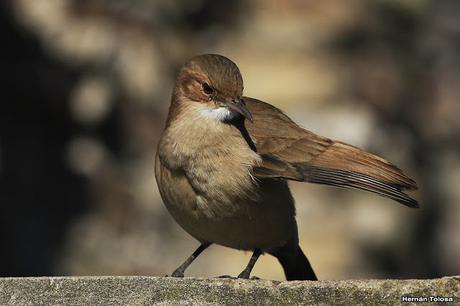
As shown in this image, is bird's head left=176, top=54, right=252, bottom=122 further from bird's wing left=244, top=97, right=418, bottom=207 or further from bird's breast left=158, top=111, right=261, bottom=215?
bird's wing left=244, top=97, right=418, bottom=207

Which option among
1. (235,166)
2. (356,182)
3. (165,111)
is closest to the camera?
(356,182)

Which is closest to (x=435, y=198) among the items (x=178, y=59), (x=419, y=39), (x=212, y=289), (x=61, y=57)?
(x=419, y=39)

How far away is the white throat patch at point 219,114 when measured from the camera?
219 inches

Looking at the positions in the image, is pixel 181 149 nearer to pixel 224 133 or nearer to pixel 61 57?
pixel 224 133

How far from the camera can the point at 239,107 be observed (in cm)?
543

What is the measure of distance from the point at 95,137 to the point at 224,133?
5.12 m

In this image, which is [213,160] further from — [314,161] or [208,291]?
[208,291]

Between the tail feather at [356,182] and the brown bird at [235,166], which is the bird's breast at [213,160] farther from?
the tail feather at [356,182]

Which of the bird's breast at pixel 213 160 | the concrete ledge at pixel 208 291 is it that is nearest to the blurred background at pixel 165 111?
the bird's breast at pixel 213 160

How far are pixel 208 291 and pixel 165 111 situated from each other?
675 centimetres

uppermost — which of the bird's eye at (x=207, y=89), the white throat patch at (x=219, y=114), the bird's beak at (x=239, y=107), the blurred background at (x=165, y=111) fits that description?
the bird's eye at (x=207, y=89)

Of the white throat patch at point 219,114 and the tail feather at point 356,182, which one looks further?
the white throat patch at point 219,114

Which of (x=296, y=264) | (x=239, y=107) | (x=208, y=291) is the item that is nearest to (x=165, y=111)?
(x=296, y=264)

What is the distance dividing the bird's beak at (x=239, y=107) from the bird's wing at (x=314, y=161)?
0.21 metres
